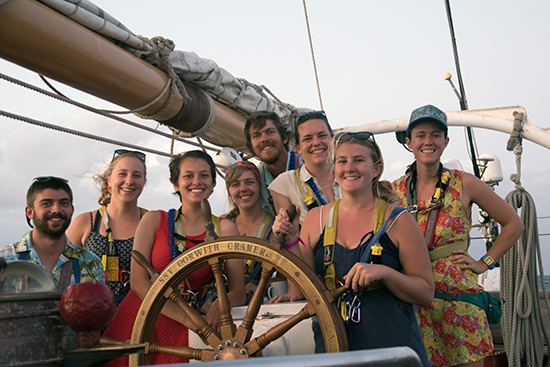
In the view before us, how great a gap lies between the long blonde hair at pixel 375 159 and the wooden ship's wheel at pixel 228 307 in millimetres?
448

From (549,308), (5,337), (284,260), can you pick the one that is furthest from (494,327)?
(5,337)

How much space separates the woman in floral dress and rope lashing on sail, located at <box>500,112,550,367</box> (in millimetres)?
734

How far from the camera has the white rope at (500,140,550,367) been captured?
2740 millimetres

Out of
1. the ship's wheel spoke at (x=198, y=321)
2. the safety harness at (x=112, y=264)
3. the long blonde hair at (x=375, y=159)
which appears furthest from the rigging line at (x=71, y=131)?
the long blonde hair at (x=375, y=159)

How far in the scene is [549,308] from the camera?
2.96 m

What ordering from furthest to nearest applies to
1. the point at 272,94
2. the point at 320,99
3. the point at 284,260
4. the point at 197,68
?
the point at 320,99 < the point at 272,94 < the point at 197,68 < the point at 284,260

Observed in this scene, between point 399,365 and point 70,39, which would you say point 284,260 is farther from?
point 70,39

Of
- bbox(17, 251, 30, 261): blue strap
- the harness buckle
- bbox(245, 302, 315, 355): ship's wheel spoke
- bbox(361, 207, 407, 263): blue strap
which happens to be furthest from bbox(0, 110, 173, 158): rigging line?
the harness buckle

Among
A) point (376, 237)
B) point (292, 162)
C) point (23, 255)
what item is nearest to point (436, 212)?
point (376, 237)

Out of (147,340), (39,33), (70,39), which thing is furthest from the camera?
→ (70,39)

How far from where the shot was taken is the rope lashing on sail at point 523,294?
274 cm

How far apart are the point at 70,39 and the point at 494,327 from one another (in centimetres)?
297

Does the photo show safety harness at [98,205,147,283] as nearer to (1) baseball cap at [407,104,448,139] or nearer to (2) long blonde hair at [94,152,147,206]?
(2) long blonde hair at [94,152,147,206]

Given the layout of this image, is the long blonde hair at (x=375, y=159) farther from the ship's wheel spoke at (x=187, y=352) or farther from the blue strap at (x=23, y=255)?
the blue strap at (x=23, y=255)
